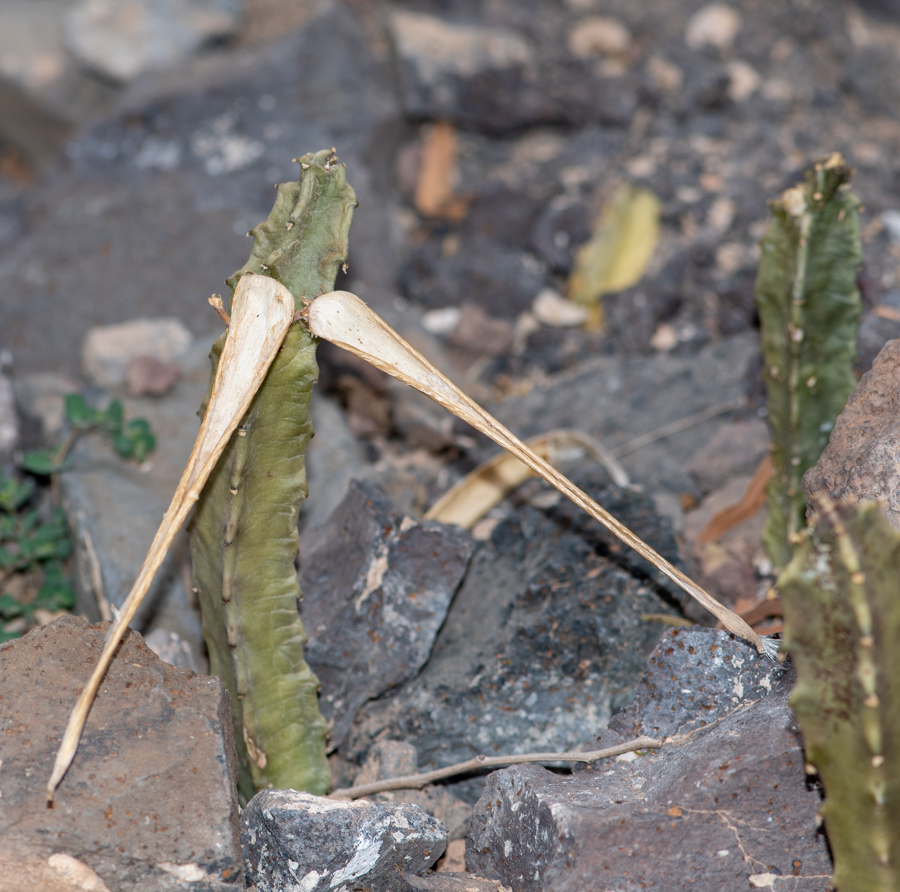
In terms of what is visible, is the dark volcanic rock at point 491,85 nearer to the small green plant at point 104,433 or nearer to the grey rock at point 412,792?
the small green plant at point 104,433

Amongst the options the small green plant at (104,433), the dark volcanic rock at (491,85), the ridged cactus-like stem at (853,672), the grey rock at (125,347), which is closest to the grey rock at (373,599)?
the small green plant at (104,433)

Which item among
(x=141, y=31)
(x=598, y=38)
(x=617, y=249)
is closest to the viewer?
(x=617, y=249)

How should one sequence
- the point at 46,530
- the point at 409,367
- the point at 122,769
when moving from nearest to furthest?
the point at 122,769
the point at 409,367
the point at 46,530

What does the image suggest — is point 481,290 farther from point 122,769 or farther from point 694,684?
point 122,769

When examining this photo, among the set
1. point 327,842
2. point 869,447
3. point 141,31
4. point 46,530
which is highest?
point 141,31

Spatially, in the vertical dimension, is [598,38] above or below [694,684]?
above

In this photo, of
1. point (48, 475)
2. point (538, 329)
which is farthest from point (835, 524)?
point (48, 475)

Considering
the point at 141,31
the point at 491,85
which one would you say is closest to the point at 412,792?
the point at 491,85

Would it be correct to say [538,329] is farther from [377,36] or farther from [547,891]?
[547,891]
